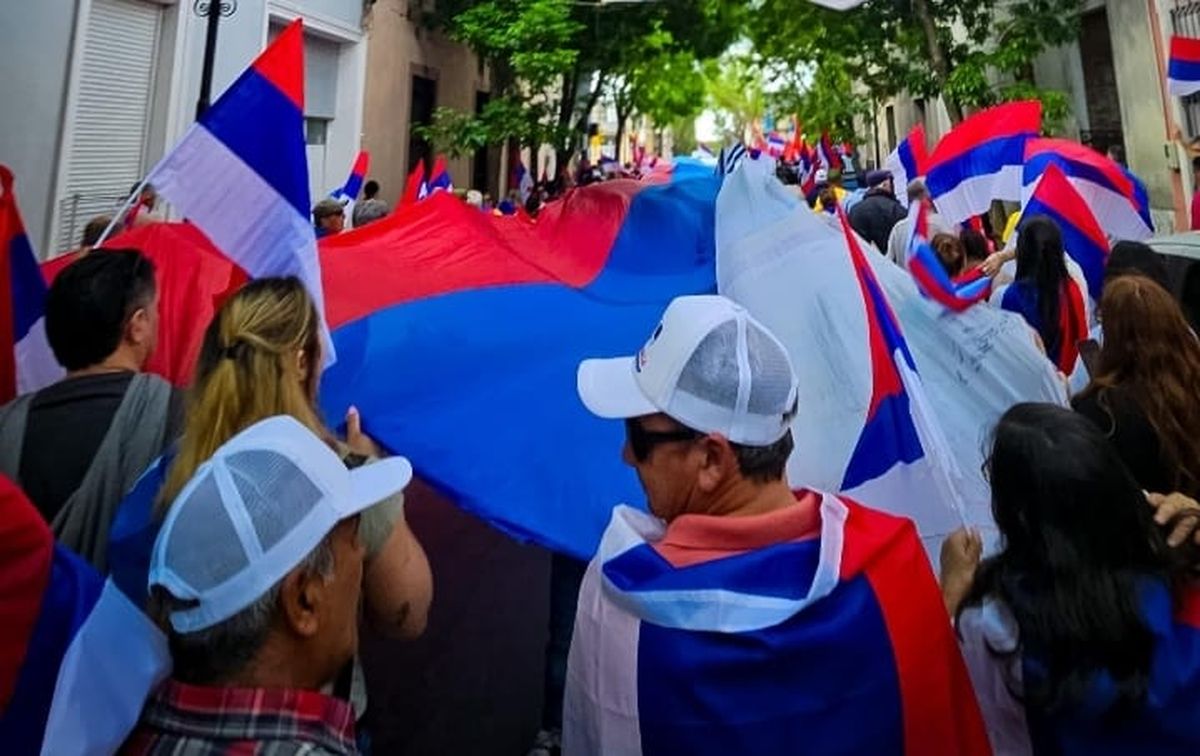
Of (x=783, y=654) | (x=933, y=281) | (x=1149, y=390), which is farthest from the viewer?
(x=933, y=281)

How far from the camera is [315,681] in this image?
53.9 inches

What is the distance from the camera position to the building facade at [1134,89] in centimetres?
1202

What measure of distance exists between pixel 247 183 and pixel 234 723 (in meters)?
2.18

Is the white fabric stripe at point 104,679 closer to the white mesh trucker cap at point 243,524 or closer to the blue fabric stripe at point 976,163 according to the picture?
the white mesh trucker cap at point 243,524

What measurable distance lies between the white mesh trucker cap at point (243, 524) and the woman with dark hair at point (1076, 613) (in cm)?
123

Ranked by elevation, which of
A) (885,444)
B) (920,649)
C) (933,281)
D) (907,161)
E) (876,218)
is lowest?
(907,161)

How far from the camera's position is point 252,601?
1.25 m

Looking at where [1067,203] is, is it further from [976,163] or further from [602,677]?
[602,677]

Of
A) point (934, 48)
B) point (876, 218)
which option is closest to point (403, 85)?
point (934, 48)

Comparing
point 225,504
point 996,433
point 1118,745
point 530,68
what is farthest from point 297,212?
point 530,68

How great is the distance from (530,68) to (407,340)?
491 inches

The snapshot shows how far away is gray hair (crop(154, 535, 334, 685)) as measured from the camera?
1.27 meters

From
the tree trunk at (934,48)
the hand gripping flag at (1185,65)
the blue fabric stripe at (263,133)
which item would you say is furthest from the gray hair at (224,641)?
the tree trunk at (934,48)

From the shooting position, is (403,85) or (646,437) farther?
(403,85)
